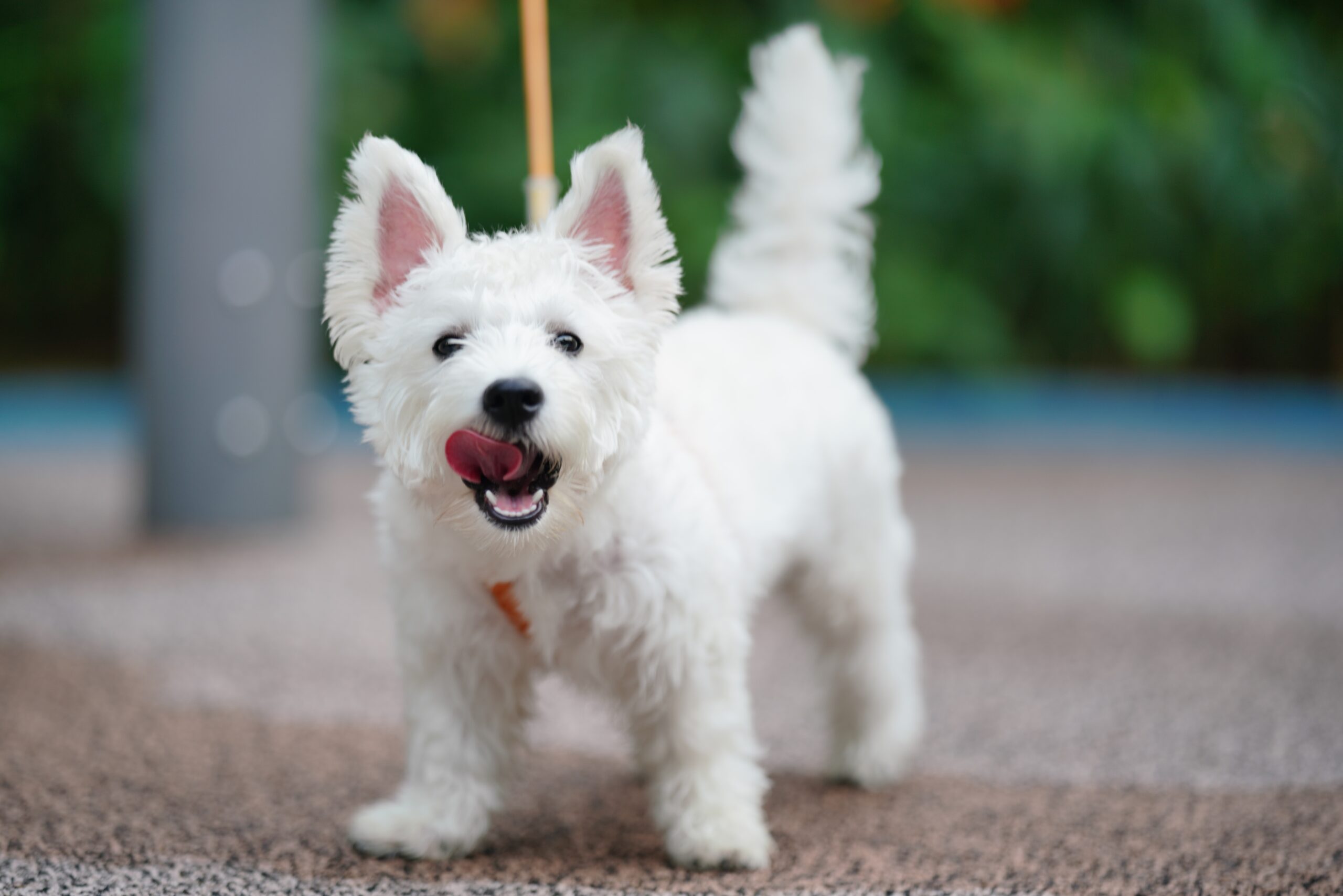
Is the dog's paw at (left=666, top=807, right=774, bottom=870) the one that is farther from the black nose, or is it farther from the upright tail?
the upright tail

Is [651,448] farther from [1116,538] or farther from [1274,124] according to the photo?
[1274,124]

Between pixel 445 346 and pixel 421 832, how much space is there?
34.6 inches

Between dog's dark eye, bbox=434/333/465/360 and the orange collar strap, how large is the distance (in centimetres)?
40

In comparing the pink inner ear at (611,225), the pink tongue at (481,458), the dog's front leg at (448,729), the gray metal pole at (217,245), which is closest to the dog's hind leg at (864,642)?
the dog's front leg at (448,729)

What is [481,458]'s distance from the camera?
189 centimetres

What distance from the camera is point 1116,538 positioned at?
18.0 ft

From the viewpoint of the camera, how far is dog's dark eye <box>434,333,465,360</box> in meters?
1.95

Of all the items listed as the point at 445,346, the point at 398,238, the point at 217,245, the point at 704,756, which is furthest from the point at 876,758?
the point at 217,245

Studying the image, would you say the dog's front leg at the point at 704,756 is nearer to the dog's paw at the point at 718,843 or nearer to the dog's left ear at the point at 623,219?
the dog's paw at the point at 718,843

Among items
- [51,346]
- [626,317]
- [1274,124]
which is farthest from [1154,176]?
[51,346]

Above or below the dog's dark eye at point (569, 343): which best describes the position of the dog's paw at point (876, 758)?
below

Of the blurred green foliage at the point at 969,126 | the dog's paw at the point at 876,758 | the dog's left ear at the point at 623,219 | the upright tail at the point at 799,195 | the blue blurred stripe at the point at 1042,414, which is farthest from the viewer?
the blurred green foliage at the point at 969,126

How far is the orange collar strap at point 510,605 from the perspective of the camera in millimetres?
2115

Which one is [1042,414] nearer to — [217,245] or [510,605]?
[217,245]
